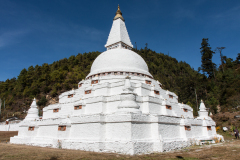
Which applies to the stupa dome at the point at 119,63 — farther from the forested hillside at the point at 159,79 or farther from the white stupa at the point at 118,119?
the forested hillside at the point at 159,79

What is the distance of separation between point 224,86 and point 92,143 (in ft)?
107

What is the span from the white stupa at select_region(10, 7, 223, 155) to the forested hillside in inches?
731

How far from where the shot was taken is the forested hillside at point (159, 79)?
32963mm

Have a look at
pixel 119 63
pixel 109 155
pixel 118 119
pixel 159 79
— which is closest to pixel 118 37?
pixel 119 63

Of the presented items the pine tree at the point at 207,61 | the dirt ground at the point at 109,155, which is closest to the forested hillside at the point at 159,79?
the pine tree at the point at 207,61

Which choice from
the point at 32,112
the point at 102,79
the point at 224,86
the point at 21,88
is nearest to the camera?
the point at 102,79

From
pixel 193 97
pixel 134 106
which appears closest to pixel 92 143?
pixel 134 106

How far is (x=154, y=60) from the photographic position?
66.7m

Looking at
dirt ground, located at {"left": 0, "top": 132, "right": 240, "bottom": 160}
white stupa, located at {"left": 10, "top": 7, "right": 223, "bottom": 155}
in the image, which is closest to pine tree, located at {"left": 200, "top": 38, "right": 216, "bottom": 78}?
white stupa, located at {"left": 10, "top": 7, "right": 223, "bottom": 155}

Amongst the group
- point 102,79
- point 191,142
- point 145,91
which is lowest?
point 191,142

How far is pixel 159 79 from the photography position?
4650 cm

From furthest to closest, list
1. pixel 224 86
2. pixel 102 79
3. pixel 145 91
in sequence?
pixel 224 86, pixel 102 79, pixel 145 91

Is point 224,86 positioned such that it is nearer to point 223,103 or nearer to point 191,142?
point 223,103

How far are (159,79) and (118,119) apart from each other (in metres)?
37.8
